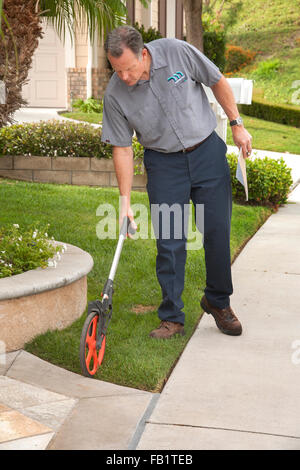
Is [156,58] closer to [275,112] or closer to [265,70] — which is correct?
[275,112]

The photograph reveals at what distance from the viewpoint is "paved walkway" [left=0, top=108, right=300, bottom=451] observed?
2.97 metres

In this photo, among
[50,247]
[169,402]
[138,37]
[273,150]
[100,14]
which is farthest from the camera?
[273,150]

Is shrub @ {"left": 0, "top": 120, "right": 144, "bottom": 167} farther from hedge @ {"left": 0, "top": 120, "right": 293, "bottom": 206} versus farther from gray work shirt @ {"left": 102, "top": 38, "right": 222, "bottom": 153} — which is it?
gray work shirt @ {"left": 102, "top": 38, "right": 222, "bottom": 153}

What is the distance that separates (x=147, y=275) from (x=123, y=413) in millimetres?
2326

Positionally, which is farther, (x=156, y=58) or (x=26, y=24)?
(x=26, y=24)

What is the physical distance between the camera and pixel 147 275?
5492 mm

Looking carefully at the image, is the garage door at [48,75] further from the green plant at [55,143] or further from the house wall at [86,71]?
the green plant at [55,143]

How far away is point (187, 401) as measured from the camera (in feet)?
11.0

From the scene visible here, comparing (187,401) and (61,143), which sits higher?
(61,143)

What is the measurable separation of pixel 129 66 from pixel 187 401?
69.9 inches

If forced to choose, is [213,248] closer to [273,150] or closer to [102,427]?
[102,427]

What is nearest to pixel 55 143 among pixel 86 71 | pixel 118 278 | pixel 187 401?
pixel 118 278

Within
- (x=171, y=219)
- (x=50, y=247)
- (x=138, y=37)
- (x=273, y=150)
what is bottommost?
(x=273, y=150)

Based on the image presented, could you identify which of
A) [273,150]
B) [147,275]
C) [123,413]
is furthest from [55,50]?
[123,413]
